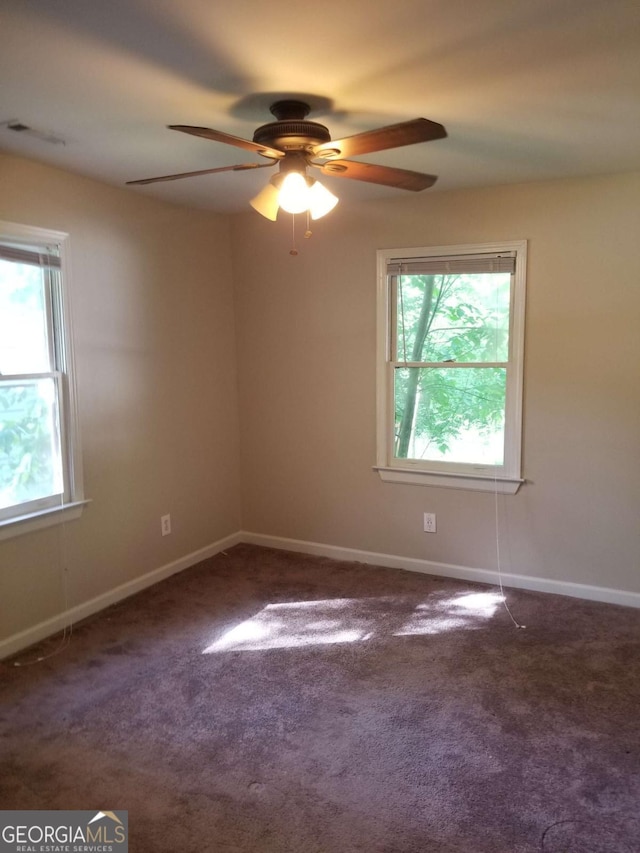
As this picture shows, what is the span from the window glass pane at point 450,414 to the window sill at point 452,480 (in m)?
0.10

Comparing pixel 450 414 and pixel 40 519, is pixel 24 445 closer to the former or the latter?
pixel 40 519

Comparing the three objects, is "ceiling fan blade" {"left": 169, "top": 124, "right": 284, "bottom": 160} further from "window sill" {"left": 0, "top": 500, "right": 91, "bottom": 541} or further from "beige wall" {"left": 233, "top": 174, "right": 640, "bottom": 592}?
"window sill" {"left": 0, "top": 500, "right": 91, "bottom": 541}

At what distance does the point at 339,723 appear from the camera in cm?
240

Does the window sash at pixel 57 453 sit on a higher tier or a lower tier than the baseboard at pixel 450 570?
higher

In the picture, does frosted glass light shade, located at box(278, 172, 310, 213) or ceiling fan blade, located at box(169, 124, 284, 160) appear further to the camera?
frosted glass light shade, located at box(278, 172, 310, 213)

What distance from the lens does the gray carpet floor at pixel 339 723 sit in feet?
6.26

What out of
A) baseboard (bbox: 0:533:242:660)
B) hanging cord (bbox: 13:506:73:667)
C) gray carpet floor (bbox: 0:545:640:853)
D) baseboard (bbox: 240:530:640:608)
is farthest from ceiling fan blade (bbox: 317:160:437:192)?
baseboard (bbox: 0:533:242:660)

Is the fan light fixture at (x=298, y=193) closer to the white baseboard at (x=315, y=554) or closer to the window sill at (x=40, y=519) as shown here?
the window sill at (x=40, y=519)

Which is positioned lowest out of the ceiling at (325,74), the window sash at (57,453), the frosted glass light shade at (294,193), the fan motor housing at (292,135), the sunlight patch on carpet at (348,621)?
the sunlight patch on carpet at (348,621)

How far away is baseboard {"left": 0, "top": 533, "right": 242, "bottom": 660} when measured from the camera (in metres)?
3.00

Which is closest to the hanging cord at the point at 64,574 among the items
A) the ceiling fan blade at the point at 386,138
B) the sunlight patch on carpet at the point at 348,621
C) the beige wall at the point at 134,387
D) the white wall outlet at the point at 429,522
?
the beige wall at the point at 134,387

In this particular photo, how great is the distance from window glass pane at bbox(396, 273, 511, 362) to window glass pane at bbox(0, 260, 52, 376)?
204cm

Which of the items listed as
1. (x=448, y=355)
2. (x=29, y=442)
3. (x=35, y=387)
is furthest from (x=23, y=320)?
(x=448, y=355)

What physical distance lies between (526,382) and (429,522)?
3.49ft
